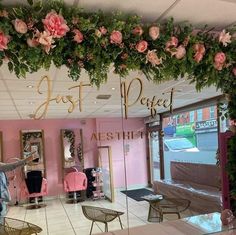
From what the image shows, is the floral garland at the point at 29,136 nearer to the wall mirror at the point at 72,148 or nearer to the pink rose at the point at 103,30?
the wall mirror at the point at 72,148

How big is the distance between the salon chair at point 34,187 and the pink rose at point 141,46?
1681 millimetres

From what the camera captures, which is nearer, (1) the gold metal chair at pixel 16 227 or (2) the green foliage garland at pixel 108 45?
(2) the green foliage garland at pixel 108 45

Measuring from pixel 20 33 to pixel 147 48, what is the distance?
0.88 meters

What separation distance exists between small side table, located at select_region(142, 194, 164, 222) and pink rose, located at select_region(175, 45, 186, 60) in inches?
68.6

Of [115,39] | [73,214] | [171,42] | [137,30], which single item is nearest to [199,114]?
[171,42]

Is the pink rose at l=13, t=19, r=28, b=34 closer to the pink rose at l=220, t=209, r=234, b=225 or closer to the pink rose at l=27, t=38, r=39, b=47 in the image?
the pink rose at l=27, t=38, r=39, b=47

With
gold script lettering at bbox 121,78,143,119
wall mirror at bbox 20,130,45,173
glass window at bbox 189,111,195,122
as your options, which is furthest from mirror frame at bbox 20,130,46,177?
glass window at bbox 189,111,195,122

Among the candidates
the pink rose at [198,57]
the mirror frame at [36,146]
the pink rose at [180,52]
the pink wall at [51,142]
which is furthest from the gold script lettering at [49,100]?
the pink rose at [198,57]

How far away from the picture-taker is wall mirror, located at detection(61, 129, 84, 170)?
2.74 metres

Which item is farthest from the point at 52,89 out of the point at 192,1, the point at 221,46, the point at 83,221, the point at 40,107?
the point at 83,221

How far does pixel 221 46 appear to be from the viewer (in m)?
2.01

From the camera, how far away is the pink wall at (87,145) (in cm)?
251

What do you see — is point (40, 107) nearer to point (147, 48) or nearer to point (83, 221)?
point (147, 48)

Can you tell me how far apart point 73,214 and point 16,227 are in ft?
2.54
